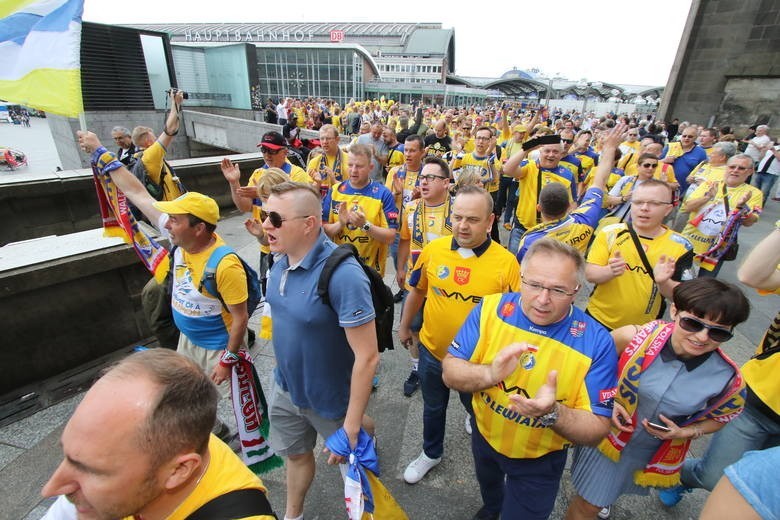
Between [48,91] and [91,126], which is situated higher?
[48,91]

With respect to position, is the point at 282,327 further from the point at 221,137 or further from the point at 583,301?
the point at 221,137

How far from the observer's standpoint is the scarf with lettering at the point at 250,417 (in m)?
2.58

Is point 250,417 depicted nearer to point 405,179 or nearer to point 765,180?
point 405,179

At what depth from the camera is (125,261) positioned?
12.6ft

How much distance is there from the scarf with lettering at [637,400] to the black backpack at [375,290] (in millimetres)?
1336

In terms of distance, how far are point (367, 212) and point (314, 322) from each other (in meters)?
2.15

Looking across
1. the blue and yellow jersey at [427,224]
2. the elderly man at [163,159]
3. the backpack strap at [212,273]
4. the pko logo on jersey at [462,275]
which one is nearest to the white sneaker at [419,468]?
the pko logo on jersey at [462,275]

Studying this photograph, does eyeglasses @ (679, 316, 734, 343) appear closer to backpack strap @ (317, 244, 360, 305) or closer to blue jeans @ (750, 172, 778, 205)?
backpack strap @ (317, 244, 360, 305)

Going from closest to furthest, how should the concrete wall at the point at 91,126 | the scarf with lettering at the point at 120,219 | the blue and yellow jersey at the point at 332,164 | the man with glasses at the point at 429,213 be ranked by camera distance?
the scarf with lettering at the point at 120,219 → the man with glasses at the point at 429,213 → the blue and yellow jersey at the point at 332,164 → the concrete wall at the point at 91,126

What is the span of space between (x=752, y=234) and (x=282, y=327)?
11.0 meters

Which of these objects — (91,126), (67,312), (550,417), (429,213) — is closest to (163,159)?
(67,312)

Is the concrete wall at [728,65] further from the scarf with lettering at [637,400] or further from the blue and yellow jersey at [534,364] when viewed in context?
the blue and yellow jersey at [534,364]

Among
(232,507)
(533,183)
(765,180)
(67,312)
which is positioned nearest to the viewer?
(232,507)

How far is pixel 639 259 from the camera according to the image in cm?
278
